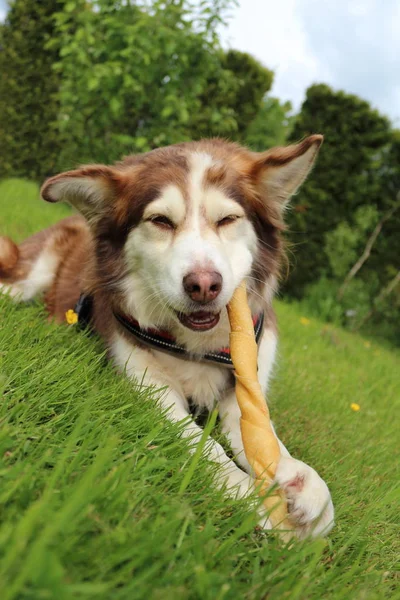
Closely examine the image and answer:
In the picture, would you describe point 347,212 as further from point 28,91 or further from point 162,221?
point 28,91

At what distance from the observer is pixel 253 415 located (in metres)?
1.87

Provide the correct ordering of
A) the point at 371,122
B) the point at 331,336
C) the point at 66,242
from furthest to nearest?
the point at 371,122, the point at 331,336, the point at 66,242

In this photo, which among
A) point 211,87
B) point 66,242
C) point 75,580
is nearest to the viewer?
point 75,580

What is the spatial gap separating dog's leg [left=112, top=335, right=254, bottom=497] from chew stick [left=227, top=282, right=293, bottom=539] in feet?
0.31

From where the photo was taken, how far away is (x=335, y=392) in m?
3.82

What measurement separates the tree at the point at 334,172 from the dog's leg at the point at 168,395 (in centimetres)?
603

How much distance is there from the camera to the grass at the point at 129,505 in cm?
100

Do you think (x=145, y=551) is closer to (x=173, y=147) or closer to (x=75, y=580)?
(x=75, y=580)

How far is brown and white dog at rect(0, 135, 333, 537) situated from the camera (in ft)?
7.09

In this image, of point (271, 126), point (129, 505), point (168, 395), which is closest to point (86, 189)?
point (168, 395)

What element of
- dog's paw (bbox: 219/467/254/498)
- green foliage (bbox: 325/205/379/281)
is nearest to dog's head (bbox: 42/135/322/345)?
dog's paw (bbox: 219/467/254/498)

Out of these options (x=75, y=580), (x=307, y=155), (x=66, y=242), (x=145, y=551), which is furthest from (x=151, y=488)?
(x=66, y=242)

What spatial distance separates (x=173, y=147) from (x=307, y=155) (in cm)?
70

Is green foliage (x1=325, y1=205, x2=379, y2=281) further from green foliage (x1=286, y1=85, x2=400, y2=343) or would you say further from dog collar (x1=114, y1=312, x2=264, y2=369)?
dog collar (x1=114, y1=312, x2=264, y2=369)
